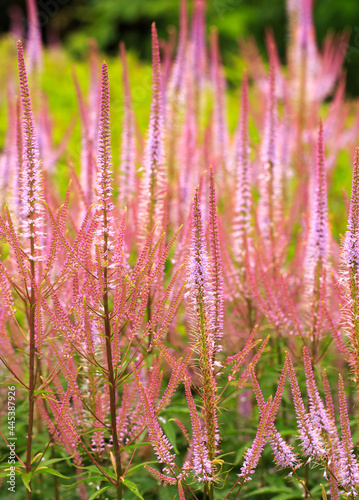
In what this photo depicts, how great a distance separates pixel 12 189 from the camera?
352 centimetres

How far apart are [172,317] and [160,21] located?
20.0m

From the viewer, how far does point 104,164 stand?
7.14 feet

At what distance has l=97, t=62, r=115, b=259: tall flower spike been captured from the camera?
2115mm

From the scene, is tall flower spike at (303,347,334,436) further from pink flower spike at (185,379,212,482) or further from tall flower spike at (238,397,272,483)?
pink flower spike at (185,379,212,482)

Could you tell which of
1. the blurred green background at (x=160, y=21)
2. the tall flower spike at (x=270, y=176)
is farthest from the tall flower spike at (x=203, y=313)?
the blurred green background at (x=160, y=21)

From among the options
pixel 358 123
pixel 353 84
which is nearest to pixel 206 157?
pixel 358 123

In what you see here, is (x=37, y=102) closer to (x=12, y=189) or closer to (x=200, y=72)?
(x=200, y=72)

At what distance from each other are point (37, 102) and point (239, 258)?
278cm

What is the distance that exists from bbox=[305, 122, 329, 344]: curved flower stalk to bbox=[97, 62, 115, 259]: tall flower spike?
1109mm

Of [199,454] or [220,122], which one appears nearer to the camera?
[199,454]

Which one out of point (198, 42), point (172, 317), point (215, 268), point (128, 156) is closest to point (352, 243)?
point (215, 268)

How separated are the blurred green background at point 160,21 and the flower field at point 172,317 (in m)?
14.8

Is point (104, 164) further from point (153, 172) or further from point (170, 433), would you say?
point (170, 433)

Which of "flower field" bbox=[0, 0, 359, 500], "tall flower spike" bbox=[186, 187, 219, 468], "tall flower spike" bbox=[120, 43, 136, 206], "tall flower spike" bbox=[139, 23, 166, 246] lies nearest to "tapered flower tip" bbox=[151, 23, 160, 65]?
"flower field" bbox=[0, 0, 359, 500]
